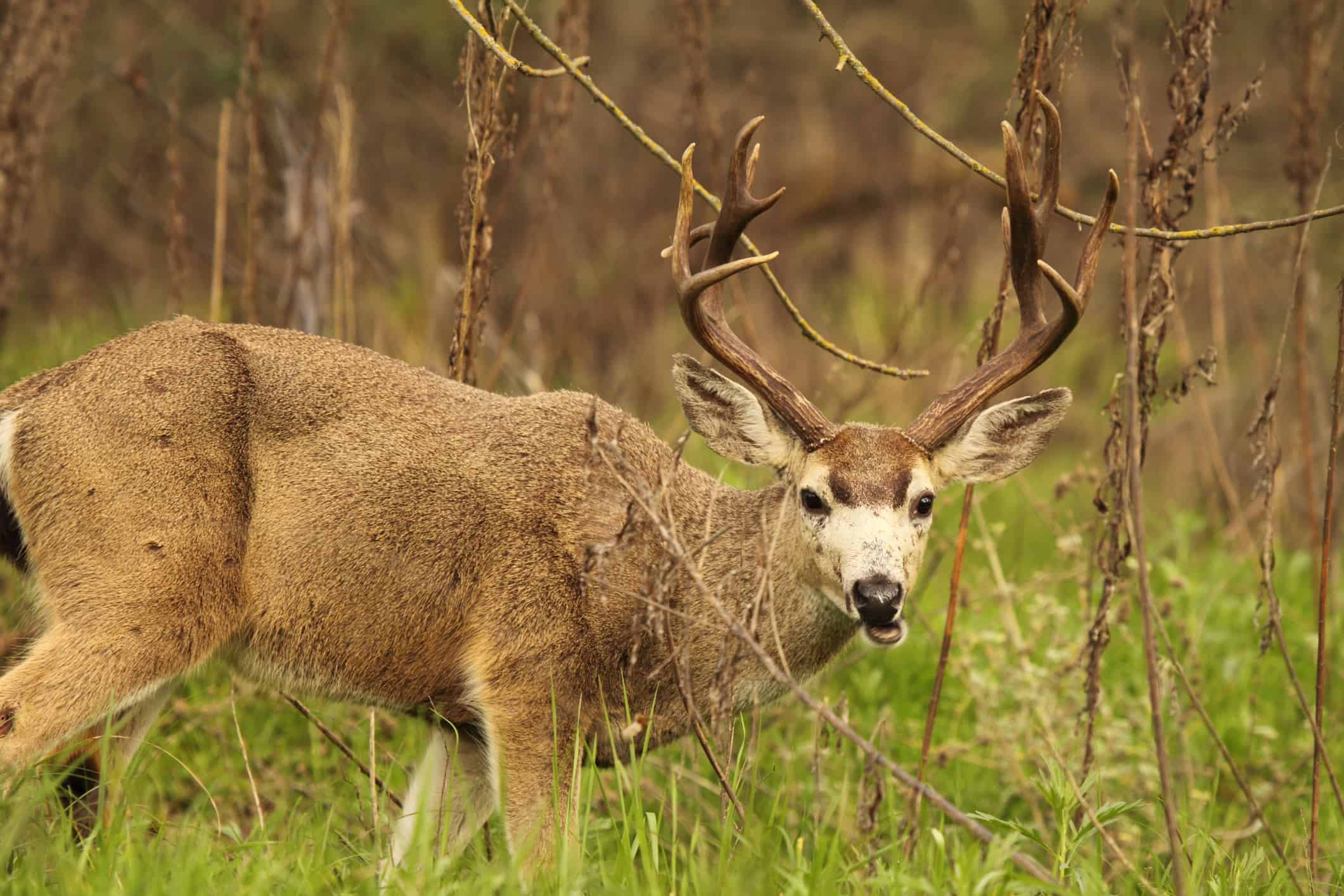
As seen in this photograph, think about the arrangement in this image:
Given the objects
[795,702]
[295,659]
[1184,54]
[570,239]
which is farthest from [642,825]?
[570,239]

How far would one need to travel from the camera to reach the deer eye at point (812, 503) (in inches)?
187

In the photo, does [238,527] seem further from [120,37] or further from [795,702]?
[120,37]

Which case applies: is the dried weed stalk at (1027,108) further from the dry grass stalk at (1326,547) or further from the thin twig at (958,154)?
the dry grass stalk at (1326,547)

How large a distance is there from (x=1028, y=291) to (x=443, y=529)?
212 centimetres

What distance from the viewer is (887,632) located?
4387mm

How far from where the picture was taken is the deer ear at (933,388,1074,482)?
16.7 feet

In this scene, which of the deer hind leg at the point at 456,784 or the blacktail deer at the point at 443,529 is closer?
the blacktail deer at the point at 443,529

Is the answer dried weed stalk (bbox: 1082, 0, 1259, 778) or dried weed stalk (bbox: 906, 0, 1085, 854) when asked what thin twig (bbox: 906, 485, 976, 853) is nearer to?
dried weed stalk (bbox: 906, 0, 1085, 854)

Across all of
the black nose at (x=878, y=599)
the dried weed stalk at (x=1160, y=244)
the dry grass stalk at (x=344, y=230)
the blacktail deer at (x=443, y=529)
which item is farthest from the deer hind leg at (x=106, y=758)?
the dried weed stalk at (x=1160, y=244)

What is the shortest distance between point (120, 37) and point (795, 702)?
339 inches

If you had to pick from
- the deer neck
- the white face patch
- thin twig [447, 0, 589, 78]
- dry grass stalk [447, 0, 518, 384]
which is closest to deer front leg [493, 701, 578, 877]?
the deer neck

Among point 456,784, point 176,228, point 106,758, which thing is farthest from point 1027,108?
point 176,228

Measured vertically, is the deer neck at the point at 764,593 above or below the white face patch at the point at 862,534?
below

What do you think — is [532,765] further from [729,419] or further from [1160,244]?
[1160,244]
